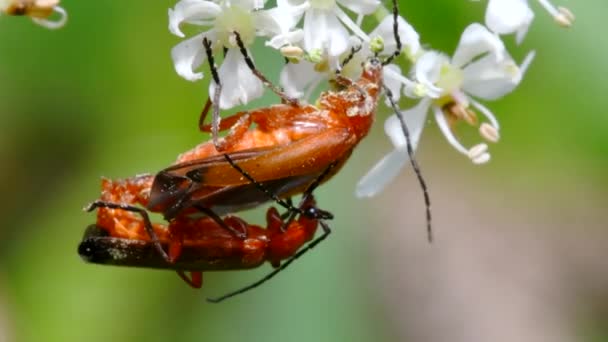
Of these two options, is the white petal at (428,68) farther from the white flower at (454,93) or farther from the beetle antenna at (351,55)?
the beetle antenna at (351,55)

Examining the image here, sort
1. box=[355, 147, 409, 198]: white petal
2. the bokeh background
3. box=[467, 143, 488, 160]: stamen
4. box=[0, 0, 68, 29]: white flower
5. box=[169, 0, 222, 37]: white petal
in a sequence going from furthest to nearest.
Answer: the bokeh background, box=[355, 147, 409, 198]: white petal, box=[467, 143, 488, 160]: stamen, box=[169, 0, 222, 37]: white petal, box=[0, 0, 68, 29]: white flower

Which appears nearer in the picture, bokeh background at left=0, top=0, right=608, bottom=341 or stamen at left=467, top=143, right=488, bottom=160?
stamen at left=467, top=143, right=488, bottom=160

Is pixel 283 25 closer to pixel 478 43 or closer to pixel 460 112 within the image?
pixel 478 43

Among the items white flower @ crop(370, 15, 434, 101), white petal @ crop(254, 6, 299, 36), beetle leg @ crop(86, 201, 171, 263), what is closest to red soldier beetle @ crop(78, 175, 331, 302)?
beetle leg @ crop(86, 201, 171, 263)

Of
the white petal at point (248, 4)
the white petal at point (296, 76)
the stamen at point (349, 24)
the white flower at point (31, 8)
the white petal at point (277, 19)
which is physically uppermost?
the white flower at point (31, 8)


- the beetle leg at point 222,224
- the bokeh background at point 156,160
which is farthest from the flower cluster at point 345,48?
the bokeh background at point 156,160

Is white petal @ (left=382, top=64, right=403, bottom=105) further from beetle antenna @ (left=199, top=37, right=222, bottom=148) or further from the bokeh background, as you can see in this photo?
the bokeh background

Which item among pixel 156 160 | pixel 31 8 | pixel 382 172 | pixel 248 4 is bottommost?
pixel 156 160

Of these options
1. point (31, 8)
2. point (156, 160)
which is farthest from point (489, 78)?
point (156, 160)
